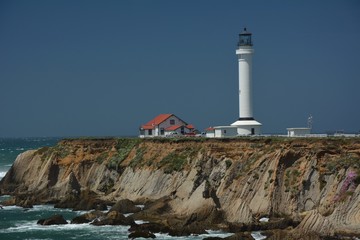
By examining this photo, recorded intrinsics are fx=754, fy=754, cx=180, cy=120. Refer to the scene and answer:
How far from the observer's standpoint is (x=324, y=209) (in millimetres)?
42625

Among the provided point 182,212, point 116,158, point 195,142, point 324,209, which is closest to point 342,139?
point 324,209

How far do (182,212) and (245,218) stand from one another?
4750 millimetres

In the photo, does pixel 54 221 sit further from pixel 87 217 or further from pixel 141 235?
pixel 141 235

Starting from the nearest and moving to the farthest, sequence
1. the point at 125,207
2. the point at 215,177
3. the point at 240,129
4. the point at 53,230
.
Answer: the point at 53,230, the point at 125,207, the point at 215,177, the point at 240,129

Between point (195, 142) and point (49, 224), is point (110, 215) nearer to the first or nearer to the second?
point (49, 224)

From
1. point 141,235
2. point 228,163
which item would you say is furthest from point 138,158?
point 141,235

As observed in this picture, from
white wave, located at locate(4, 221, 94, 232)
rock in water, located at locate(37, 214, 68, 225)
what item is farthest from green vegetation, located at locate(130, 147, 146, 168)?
white wave, located at locate(4, 221, 94, 232)

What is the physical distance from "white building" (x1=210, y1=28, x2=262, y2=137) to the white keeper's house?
1232 cm

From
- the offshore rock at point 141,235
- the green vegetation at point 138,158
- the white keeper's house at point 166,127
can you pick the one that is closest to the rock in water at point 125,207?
the offshore rock at point 141,235

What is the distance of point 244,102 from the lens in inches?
2618

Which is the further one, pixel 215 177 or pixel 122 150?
pixel 122 150

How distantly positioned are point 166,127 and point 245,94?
15.8m

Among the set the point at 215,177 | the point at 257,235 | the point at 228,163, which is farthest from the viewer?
the point at 228,163

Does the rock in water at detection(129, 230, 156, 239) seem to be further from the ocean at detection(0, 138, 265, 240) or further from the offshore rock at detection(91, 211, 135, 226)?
the offshore rock at detection(91, 211, 135, 226)
